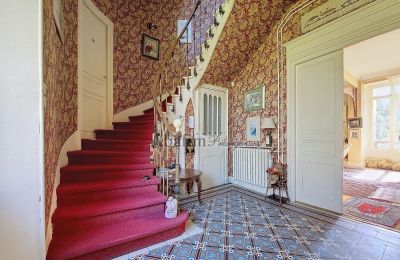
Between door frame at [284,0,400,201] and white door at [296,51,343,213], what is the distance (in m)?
0.07

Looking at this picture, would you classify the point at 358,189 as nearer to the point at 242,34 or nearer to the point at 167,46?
the point at 242,34

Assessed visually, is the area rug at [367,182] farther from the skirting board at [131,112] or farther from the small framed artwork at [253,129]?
the skirting board at [131,112]

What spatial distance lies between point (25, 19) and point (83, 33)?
217 cm

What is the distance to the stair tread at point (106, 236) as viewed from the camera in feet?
5.17

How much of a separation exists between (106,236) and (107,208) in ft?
0.89

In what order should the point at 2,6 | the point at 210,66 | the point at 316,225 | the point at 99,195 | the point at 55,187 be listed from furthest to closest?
the point at 210,66, the point at 316,225, the point at 99,195, the point at 55,187, the point at 2,6

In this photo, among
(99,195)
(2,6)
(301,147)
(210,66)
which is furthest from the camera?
(210,66)

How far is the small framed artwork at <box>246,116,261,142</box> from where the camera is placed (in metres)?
3.82

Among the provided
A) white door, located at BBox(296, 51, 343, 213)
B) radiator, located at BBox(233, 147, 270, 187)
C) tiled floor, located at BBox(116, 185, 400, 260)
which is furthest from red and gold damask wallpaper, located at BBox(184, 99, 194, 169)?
white door, located at BBox(296, 51, 343, 213)

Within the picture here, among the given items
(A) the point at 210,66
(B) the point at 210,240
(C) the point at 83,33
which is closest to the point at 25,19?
(C) the point at 83,33

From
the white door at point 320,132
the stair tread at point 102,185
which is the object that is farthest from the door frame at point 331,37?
the stair tread at point 102,185

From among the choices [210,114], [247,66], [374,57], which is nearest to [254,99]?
[247,66]

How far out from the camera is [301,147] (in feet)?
10.4

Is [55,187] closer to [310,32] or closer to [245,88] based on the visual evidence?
[245,88]
